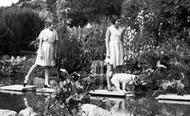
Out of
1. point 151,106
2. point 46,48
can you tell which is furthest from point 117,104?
point 46,48

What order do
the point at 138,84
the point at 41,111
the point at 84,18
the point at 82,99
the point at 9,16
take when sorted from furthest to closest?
1. the point at 84,18
2. the point at 9,16
3. the point at 138,84
4. the point at 82,99
5. the point at 41,111

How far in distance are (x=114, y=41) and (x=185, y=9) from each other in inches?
225

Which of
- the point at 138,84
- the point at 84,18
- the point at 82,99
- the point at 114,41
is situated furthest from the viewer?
the point at 84,18

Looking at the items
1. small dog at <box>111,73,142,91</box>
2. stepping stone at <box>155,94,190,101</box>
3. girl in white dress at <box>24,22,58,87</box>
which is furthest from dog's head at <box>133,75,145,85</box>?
girl in white dress at <box>24,22,58,87</box>

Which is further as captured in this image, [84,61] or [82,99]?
[84,61]

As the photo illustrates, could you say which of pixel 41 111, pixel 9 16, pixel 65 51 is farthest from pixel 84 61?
pixel 9 16

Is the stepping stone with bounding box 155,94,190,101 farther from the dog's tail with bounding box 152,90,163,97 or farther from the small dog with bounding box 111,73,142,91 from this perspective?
the small dog with bounding box 111,73,142,91

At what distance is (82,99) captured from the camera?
6.91 metres

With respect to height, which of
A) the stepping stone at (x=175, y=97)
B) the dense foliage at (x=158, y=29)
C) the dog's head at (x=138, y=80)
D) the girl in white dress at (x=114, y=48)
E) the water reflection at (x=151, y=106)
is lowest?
the water reflection at (x=151, y=106)

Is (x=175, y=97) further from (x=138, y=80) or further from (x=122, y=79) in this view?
(x=138, y=80)

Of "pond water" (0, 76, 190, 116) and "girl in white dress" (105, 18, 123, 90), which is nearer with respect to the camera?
"pond water" (0, 76, 190, 116)

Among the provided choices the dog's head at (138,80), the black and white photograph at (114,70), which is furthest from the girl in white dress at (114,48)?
the dog's head at (138,80)

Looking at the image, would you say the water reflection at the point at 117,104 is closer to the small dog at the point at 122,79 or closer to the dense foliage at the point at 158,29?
the small dog at the point at 122,79

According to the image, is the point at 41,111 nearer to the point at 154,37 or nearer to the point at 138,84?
the point at 138,84
